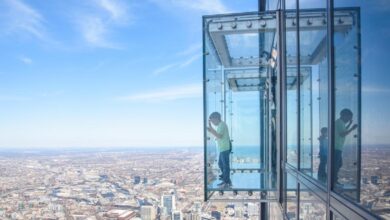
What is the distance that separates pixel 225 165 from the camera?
217 inches

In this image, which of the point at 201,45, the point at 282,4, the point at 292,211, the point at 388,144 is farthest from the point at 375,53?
the point at 201,45

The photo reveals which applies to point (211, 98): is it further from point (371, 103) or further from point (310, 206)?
point (371, 103)

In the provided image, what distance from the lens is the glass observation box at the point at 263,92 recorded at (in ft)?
6.81

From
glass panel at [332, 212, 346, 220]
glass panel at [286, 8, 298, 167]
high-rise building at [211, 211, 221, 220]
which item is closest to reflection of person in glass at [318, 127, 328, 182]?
glass panel at [332, 212, 346, 220]

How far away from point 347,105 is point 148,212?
29.4 feet

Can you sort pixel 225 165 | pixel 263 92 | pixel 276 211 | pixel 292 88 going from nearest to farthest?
1. pixel 292 88
2. pixel 225 165
3. pixel 276 211
4. pixel 263 92

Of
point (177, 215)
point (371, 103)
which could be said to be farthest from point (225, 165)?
point (371, 103)

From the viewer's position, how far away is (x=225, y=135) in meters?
5.60

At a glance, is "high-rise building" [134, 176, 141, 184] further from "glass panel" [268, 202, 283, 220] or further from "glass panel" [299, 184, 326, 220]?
"glass panel" [299, 184, 326, 220]

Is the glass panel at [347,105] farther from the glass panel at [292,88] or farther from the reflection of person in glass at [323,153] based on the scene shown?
the glass panel at [292,88]

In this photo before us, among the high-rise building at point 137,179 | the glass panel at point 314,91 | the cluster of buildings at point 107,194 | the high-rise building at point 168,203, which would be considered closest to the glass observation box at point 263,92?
the glass panel at point 314,91

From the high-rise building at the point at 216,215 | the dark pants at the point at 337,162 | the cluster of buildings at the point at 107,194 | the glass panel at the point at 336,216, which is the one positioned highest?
the dark pants at the point at 337,162

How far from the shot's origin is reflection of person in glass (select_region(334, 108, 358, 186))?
1.47 meters

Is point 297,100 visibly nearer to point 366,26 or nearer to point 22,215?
point 366,26
